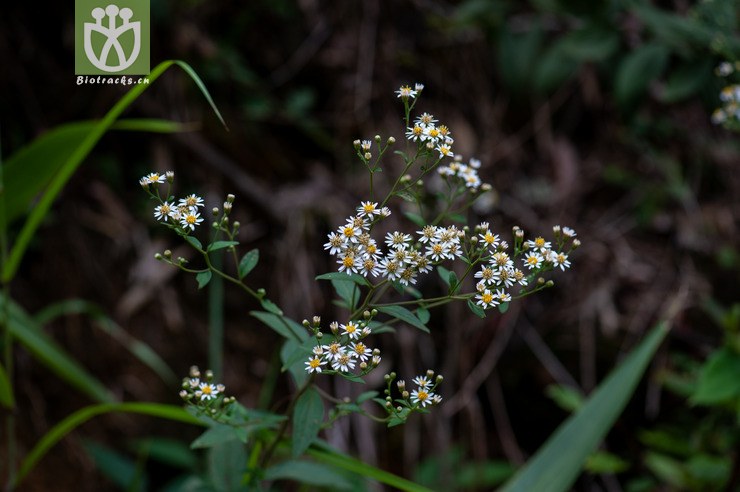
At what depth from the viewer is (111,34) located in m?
1.64

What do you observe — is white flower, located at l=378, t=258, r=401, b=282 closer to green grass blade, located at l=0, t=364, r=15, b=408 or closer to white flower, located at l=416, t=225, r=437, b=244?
white flower, located at l=416, t=225, r=437, b=244

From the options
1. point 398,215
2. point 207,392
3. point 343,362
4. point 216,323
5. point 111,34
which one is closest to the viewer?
point 343,362

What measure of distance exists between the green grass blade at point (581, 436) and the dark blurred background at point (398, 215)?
0.66 metres

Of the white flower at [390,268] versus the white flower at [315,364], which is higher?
the white flower at [390,268]

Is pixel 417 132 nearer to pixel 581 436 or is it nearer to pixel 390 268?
pixel 390 268

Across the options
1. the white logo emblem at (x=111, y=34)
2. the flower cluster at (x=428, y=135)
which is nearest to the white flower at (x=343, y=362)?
the flower cluster at (x=428, y=135)

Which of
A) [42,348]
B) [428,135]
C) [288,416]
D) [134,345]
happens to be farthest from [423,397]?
[134,345]

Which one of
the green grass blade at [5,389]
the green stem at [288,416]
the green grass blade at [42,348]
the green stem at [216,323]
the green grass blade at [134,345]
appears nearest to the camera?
the green stem at [288,416]

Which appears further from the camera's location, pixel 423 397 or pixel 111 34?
pixel 111 34

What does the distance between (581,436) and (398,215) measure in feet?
4.23

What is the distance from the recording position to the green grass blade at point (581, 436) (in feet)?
4.65

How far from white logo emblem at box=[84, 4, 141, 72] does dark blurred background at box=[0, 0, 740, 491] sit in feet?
2.68

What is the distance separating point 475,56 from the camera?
299 cm

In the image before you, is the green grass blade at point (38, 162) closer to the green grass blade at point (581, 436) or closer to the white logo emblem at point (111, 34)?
the white logo emblem at point (111, 34)
